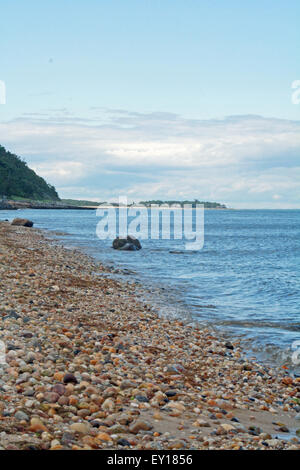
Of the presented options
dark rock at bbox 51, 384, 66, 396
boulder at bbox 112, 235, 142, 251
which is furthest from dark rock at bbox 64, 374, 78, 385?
boulder at bbox 112, 235, 142, 251

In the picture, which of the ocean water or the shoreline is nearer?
the shoreline

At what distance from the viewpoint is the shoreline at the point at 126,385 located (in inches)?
197

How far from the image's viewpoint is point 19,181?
163250mm

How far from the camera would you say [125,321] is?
11.6m

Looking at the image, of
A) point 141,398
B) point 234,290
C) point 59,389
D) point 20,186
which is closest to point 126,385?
point 141,398

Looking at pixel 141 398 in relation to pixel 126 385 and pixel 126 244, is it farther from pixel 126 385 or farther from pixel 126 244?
pixel 126 244

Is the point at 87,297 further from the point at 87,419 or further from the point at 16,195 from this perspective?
the point at 16,195

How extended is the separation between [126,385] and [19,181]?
16486 cm

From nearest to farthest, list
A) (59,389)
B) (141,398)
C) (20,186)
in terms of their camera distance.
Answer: (59,389)
(141,398)
(20,186)

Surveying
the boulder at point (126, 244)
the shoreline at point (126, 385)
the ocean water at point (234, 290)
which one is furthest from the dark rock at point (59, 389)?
the boulder at point (126, 244)

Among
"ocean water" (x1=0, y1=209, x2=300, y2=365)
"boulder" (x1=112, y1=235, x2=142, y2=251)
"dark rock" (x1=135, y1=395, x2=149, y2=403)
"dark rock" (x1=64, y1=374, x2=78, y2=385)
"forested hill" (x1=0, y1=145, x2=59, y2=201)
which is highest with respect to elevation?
"forested hill" (x1=0, y1=145, x2=59, y2=201)

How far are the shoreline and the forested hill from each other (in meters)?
144

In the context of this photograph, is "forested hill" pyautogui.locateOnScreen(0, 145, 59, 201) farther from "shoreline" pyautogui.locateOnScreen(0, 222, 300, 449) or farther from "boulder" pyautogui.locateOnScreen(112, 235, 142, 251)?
"shoreline" pyautogui.locateOnScreen(0, 222, 300, 449)

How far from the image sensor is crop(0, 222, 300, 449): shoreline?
499 cm
